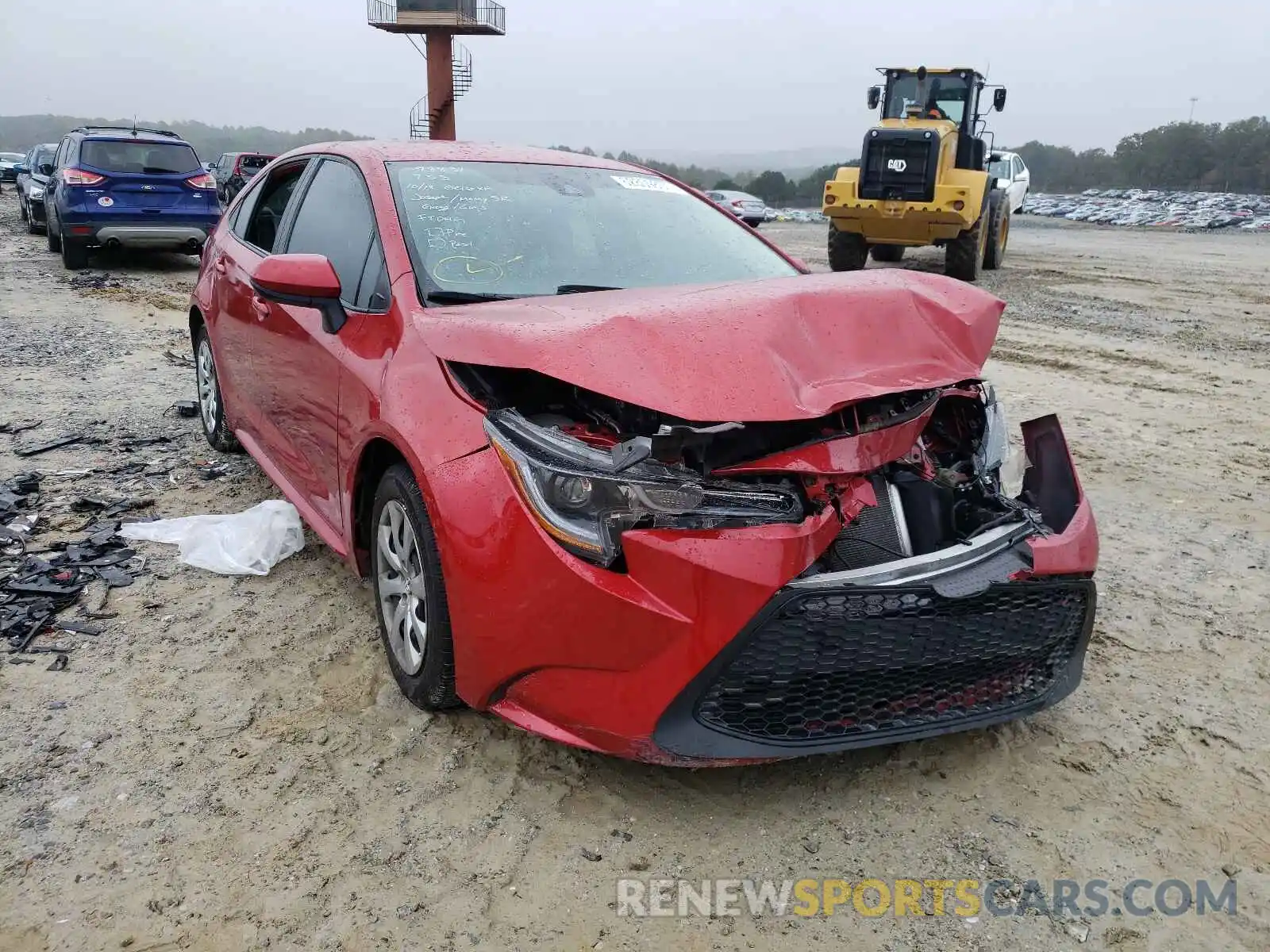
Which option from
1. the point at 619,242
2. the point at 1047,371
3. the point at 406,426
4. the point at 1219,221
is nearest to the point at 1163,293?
the point at 1047,371

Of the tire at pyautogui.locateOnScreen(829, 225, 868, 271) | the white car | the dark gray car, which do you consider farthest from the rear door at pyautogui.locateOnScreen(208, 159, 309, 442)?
the white car

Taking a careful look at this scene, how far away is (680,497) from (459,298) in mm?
1077

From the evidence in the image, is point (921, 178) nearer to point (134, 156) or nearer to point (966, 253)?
point (966, 253)

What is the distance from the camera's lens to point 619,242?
323 cm

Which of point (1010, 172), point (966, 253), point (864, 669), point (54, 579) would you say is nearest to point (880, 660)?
point (864, 669)

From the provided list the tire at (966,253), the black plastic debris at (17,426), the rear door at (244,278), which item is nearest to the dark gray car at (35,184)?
the black plastic debris at (17,426)

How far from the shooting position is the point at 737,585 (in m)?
1.96

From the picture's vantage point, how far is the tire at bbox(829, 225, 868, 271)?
13.5m

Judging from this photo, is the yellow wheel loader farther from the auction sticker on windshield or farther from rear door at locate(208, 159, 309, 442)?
rear door at locate(208, 159, 309, 442)

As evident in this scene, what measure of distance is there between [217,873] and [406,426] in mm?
1139

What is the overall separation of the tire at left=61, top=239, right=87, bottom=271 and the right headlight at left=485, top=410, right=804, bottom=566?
479 inches

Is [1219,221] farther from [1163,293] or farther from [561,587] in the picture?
[561,587]

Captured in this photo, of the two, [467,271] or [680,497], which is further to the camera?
[467,271]

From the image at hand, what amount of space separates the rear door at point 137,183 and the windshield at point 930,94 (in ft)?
30.7
